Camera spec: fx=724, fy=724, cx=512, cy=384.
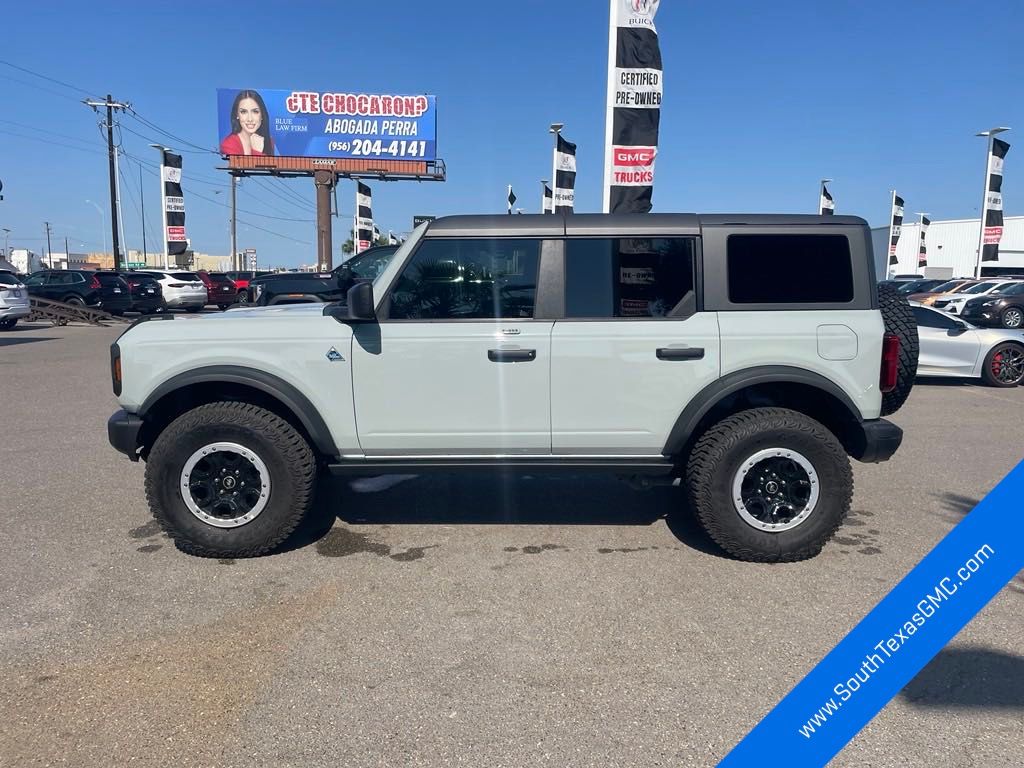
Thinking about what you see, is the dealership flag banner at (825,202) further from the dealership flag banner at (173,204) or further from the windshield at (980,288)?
the dealership flag banner at (173,204)

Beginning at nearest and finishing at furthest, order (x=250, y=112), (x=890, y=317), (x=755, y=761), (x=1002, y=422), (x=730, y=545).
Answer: (x=755, y=761)
(x=730, y=545)
(x=890, y=317)
(x=1002, y=422)
(x=250, y=112)

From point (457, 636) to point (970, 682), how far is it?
7.11ft

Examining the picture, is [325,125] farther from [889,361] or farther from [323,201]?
[889,361]

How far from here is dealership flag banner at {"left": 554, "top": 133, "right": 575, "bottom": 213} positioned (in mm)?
12844

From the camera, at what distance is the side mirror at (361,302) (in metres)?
3.96

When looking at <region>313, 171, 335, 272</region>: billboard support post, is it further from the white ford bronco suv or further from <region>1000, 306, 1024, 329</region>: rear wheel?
the white ford bronco suv

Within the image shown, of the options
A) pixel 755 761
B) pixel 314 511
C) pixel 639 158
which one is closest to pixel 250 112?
pixel 639 158

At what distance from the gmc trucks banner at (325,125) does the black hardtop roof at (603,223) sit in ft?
128

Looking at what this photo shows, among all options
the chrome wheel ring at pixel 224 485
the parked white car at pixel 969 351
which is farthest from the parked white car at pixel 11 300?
the parked white car at pixel 969 351

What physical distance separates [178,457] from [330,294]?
8.25m

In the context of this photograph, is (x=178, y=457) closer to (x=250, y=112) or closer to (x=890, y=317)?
(x=890, y=317)

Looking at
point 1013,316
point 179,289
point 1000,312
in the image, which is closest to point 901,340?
point 1000,312

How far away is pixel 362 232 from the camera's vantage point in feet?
102

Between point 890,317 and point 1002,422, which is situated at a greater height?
point 890,317
